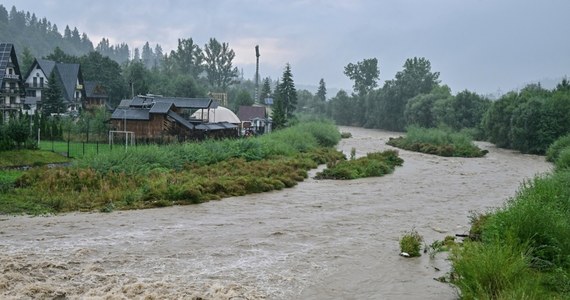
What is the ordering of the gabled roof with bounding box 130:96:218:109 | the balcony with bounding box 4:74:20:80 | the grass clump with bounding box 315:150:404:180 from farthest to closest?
the balcony with bounding box 4:74:20:80, the gabled roof with bounding box 130:96:218:109, the grass clump with bounding box 315:150:404:180

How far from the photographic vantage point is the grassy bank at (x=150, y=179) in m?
20.3

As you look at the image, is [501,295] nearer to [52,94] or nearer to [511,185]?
[511,185]

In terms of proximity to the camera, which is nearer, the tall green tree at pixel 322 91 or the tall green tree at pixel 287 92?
the tall green tree at pixel 287 92

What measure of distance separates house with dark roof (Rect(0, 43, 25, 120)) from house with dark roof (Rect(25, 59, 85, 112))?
5.75m

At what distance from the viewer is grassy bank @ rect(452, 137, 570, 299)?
968cm

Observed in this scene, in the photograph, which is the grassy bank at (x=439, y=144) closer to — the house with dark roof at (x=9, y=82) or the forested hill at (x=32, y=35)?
the house with dark roof at (x=9, y=82)

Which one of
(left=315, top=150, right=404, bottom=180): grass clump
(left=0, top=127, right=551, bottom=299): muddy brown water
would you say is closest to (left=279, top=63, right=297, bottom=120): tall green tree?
(left=315, top=150, right=404, bottom=180): grass clump

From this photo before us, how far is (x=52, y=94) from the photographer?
56469mm

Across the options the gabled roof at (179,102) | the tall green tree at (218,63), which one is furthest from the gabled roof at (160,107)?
the tall green tree at (218,63)

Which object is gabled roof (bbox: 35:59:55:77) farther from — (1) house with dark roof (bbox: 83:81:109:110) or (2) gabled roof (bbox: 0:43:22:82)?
(2) gabled roof (bbox: 0:43:22:82)

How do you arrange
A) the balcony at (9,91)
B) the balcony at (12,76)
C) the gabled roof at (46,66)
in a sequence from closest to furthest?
the balcony at (9,91) → the balcony at (12,76) → the gabled roof at (46,66)

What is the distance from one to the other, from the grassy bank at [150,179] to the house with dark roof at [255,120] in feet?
84.7

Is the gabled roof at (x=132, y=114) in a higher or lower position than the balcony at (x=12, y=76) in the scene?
lower

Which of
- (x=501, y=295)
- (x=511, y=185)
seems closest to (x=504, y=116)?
(x=511, y=185)
